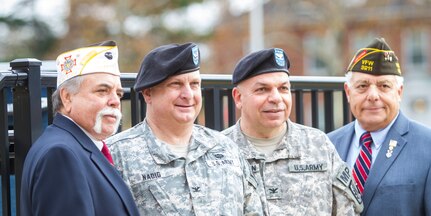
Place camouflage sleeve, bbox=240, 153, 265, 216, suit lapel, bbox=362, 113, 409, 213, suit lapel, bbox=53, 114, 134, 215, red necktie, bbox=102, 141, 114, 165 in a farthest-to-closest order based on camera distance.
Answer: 1. suit lapel, bbox=362, 113, 409, 213
2. camouflage sleeve, bbox=240, 153, 265, 216
3. red necktie, bbox=102, 141, 114, 165
4. suit lapel, bbox=53, 114, 134, 215

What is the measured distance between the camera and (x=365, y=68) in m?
4.88

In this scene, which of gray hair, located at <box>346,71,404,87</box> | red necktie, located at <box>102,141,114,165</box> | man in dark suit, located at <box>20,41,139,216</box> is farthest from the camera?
gray hair, located at <box>346,71,404,87</box>

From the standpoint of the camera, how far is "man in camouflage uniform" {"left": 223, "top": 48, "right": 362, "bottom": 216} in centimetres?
438

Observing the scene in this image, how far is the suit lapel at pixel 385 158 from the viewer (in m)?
4.69

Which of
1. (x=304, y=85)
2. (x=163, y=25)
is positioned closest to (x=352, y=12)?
(x=163, y=25)

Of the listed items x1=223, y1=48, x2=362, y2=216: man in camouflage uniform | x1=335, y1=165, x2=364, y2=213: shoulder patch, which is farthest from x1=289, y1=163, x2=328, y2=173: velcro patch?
x1=335, y1=165, x2=364, y2=213: shoulder patch

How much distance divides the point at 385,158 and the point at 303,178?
620mm

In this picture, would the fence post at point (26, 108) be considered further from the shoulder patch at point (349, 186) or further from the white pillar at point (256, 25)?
the white pillar at point (256, 25)

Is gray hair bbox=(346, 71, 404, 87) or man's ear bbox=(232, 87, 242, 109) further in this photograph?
gray hair bbox=(346, 71, 404, 87)

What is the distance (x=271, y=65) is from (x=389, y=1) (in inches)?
1445

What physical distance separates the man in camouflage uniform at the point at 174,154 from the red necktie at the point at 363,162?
0.91 meters

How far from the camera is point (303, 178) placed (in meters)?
4.41

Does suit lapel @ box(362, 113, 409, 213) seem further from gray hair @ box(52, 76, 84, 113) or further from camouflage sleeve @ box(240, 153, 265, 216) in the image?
gray hair @ box(52, 76, 84, 113)

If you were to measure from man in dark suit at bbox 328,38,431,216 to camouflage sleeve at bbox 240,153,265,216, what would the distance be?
77 cm
